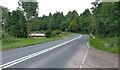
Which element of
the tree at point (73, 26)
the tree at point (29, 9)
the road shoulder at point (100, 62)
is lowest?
the tree at point (73, 26)

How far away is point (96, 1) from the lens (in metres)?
99.0

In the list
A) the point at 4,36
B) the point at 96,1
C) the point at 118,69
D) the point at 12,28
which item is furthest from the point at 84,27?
the point at 118,69

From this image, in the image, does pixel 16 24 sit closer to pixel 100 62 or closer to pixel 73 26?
pixel 100 62

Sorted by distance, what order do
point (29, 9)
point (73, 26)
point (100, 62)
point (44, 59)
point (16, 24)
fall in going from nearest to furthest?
point (100, 62)
point (44, 59)
point (16, 24)
point (29, 9)
point (73, 26)

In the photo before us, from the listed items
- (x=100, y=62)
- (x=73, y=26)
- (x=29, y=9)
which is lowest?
(x=73, y=26)

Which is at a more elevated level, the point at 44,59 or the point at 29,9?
the point at 29,9

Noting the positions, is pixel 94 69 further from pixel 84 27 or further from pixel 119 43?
pixel 84 27

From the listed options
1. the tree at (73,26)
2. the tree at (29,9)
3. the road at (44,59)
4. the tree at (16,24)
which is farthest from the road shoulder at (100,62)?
the tree at (73,26)

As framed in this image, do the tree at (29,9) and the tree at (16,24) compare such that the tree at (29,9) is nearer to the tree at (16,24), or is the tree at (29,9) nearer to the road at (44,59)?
the tree at (16,24)

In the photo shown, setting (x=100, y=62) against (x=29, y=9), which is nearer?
(x=100, y=62)

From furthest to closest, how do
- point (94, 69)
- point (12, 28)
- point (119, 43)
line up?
point (12, 28), point (119, 43), point (94, 69)

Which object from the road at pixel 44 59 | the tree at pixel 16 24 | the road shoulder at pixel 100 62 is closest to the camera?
the road at pixel 44 59

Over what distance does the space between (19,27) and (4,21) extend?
11.6 metres

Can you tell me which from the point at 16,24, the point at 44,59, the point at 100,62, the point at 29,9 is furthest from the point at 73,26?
the point at 100,62
